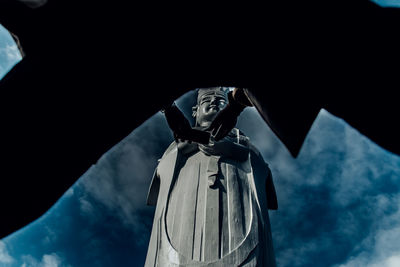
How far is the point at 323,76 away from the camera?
0.79 meters

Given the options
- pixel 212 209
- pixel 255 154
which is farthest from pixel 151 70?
pixel 255 154

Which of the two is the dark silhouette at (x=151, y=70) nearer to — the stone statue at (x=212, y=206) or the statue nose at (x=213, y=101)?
the stone statue at (x=212, y=206)

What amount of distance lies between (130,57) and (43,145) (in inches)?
11.1

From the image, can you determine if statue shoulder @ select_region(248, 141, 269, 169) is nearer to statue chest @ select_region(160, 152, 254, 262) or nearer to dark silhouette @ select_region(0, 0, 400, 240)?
statue chest @ select_region(160, 152, 254, 262)

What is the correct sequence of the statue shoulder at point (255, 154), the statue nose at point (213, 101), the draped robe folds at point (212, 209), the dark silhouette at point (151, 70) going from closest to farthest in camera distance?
the dark silhouette at point (151, 70) → the draped robe folds at point (212, 209) → the statue shoulder at point (255, 154) → the statue nose at point (213, 101)

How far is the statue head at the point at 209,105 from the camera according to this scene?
7359 millimetres

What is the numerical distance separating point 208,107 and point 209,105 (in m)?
0.06

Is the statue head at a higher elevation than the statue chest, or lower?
higher

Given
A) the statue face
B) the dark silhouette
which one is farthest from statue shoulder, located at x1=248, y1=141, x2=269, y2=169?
the dark silhouette

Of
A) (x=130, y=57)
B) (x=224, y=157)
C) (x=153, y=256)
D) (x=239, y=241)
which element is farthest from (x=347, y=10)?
(x=224, y=157)

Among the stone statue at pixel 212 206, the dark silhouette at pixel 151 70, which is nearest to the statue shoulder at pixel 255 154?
the stone statue at pixel 212 206

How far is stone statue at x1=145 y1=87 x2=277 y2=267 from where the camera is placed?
5082mm

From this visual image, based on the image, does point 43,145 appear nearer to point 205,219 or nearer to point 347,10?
point 347,10

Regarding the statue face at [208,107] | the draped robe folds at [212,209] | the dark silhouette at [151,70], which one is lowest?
the draped robe folds at [212,209]
